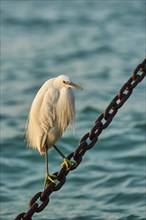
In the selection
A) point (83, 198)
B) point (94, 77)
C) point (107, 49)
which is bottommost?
point (83, 198)

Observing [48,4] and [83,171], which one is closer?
[83,171]

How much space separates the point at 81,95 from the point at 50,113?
7240mm

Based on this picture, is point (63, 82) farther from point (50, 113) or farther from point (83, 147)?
point (83, 147)

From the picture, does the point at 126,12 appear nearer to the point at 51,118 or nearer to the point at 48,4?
the point at 48,4

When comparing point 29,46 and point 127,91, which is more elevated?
point 29,46

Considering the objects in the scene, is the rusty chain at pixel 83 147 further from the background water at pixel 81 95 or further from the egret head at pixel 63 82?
the background water at pixel 81 95

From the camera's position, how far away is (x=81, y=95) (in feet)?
41.5

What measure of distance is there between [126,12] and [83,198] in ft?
29.7

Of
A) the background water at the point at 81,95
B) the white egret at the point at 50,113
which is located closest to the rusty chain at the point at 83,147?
the white egret at the point at 50,113

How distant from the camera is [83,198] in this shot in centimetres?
908

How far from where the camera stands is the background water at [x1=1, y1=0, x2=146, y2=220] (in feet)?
29.6

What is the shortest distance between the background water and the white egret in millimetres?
2948

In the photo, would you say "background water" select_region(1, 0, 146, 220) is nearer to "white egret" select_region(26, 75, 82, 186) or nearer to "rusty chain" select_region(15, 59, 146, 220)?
"white egret" select_region(26, 75, 82, 186)

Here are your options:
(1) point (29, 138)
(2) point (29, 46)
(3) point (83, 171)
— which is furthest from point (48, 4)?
(1) point (29, 138)
